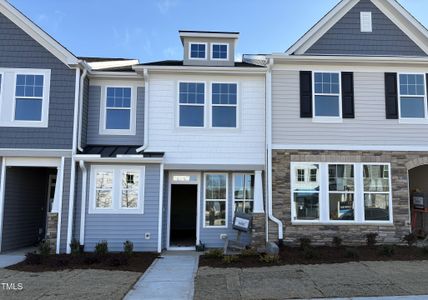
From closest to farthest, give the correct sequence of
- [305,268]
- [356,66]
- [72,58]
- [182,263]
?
[305,268], [182,263], [72,58], [356,66]

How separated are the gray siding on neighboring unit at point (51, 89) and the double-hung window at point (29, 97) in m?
0.32

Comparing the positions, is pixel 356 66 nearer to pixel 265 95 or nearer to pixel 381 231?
pixel 265 95

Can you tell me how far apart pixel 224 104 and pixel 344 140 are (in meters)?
4.08

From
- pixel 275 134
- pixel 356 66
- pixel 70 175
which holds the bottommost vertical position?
pixel 70 175

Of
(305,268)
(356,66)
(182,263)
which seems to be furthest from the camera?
(356,66)

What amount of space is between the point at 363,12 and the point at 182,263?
10.1m

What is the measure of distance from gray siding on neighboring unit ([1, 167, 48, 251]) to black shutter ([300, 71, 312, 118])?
31.4 ft

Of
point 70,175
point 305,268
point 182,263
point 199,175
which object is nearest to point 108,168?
point 70,175

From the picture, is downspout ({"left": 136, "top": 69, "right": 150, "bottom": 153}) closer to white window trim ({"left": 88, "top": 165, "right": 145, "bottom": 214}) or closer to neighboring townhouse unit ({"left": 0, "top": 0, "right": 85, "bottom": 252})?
white window trim ({"left": 88, "top": 165, "right": 145, "bottom": 214})

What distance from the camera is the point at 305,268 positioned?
33.6 ft

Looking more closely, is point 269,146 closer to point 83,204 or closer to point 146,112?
point 146,112

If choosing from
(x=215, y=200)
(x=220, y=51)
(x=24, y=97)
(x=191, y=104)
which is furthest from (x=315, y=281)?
(x=24, y=97)

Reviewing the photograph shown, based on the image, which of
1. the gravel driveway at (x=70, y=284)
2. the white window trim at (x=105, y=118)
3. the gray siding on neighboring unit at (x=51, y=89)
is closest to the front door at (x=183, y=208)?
the white window trim at (x=105, y=118)

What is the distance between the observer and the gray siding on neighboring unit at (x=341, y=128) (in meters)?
13.5
